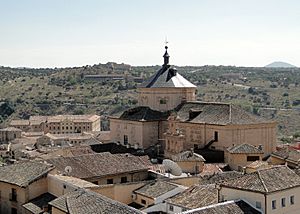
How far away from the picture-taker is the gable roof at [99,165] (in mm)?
30156

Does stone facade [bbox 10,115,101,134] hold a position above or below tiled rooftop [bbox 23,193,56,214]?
below

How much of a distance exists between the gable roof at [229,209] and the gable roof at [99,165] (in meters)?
10.7

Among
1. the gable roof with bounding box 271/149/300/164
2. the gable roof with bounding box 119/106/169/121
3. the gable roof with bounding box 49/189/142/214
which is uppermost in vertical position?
the gable roof with bounding box 119/106/169/121

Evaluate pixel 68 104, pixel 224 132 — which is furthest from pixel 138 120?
pixel 68 104

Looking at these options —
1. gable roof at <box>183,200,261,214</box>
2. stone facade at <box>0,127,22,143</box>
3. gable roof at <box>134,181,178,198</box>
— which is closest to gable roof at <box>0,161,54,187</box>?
gable roof at <box>134,181,178,198</box>

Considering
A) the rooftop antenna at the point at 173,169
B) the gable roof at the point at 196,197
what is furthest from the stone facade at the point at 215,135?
the gable roof at the point at 196,197

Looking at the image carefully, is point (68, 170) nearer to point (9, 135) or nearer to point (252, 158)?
point (252, 158)

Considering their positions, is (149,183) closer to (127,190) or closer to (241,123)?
(127,190)

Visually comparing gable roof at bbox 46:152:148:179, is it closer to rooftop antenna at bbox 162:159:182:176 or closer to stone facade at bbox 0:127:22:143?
rooftop antenna at bbox 162:159:182:176

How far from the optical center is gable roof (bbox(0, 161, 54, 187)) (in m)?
28.9

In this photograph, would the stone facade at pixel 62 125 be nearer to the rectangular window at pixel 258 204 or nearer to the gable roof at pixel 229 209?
the gable roof at pixel 229 209

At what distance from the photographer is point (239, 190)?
70.2 ft

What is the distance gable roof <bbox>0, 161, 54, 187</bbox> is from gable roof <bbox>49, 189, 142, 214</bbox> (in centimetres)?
538

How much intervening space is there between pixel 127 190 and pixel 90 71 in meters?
128
